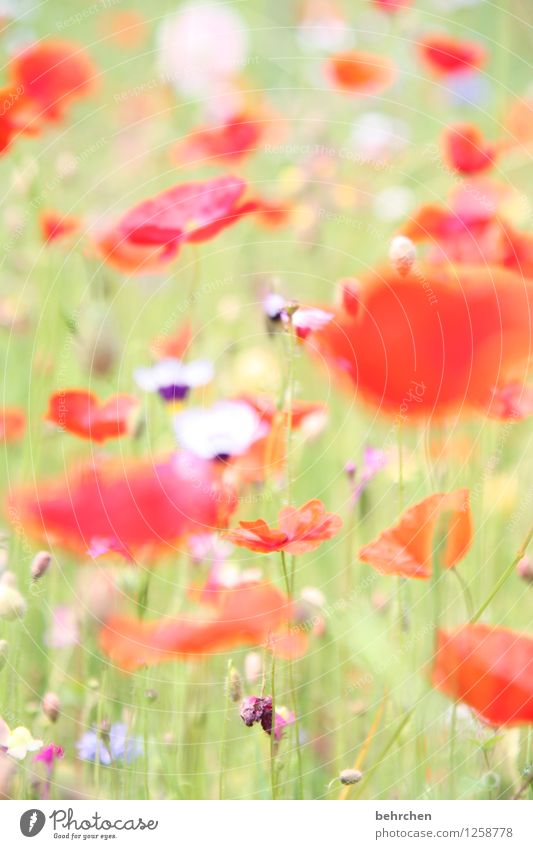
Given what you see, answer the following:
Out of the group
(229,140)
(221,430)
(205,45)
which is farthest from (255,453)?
(205,45)

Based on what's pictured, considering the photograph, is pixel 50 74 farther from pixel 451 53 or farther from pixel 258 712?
pixel 258 712

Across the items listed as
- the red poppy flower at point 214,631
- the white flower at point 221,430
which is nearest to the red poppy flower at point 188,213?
the white flower at point 221,430

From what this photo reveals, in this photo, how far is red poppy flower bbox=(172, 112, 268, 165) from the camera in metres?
0.73

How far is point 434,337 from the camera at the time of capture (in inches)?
25.3

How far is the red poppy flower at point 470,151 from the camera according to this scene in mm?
709

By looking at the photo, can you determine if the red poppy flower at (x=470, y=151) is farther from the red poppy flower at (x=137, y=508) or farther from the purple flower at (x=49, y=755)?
the purple flower at (x=49, y=755)

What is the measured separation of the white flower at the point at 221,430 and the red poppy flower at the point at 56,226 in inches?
6.5

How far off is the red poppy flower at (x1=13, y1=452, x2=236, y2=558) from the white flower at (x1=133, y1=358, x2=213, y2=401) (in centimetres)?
4

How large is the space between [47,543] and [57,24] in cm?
36

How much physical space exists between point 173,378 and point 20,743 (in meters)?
0.23

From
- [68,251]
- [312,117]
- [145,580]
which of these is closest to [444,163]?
[312,117]

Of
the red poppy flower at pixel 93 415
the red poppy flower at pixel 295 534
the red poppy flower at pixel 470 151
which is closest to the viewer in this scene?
the red poppy flower at pixel 295 534
